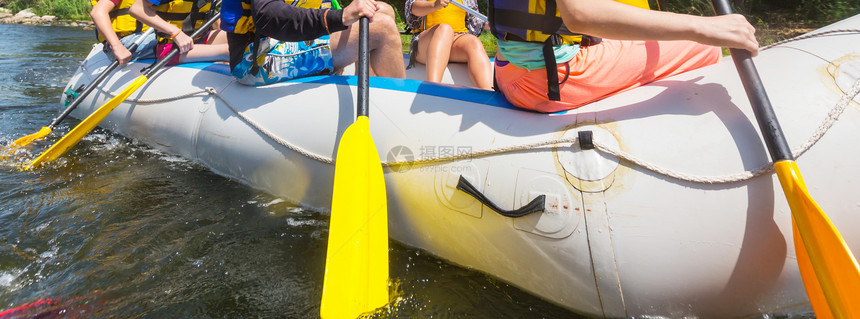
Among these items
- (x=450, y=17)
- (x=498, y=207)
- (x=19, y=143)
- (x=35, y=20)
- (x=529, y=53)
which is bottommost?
(x=35, y=20)

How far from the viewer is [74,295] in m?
2.03

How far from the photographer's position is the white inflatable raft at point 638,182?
150 cm

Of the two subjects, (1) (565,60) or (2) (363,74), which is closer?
(1) (565,60)

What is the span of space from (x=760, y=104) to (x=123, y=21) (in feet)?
13.7

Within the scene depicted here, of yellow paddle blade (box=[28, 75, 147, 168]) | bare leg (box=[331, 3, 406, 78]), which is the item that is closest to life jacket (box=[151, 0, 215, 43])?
yellow paddle blade (box=[28, 75, 147, 168])

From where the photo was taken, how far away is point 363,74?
2234 mm

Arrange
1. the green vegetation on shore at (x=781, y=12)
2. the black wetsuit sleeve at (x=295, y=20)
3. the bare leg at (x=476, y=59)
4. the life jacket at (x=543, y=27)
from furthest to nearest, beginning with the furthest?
the green vegetation on shore at (x=781, y=12), the bare leg at (x=476, y=59), the black wetsuit sleeve at (x=295, y=20), the life jacket at (x=543, y=27)

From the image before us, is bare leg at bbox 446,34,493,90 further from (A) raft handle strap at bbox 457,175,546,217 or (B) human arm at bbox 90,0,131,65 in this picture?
(B) human arm at bbox 90,0,131,65

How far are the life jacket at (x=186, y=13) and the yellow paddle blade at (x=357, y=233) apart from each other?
7.46ft

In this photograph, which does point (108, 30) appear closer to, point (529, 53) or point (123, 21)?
point (123, 21)

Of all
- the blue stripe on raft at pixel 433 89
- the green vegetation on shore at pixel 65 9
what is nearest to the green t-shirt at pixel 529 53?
the blue stripe on raft at pixel 433 89

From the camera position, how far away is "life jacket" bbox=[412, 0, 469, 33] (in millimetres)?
3420

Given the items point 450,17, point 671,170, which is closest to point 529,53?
point 671,170

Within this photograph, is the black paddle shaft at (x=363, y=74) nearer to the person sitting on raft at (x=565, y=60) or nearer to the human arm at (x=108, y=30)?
the person sitting on raft at (x=565, y=60)
